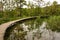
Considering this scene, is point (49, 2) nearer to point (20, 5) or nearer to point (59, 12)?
point (59, 12)

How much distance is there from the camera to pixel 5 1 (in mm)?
16781

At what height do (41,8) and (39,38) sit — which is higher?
(39,38)

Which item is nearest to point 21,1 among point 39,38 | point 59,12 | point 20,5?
point 20,5

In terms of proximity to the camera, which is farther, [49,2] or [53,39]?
[49,2]

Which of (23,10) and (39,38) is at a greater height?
(39,38)

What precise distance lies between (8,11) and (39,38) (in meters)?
11.2

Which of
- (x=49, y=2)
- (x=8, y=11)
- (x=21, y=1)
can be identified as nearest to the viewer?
(x=8, y=11)

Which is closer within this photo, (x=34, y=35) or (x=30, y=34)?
(x=34, y=35)

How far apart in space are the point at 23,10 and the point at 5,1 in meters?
2.44

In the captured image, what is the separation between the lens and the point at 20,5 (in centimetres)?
1795

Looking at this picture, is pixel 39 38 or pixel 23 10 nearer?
pixel 39 38

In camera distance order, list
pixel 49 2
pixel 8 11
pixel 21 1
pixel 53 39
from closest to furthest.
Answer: pixel 53 39 → pixel 8 11 → pixel 21 1 → pixel 49 2

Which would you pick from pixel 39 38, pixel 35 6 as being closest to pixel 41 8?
pixel 35 6

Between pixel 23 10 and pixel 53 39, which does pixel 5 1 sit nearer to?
pixel 23 10
